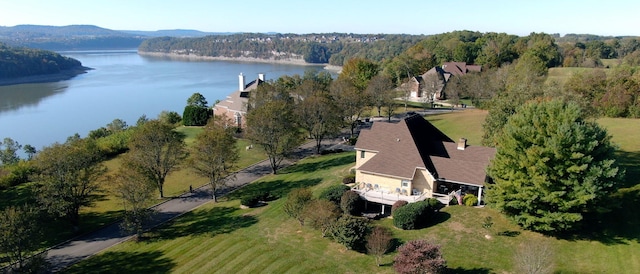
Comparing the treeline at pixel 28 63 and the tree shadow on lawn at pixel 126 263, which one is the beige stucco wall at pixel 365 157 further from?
the treeline at pixel 28 63

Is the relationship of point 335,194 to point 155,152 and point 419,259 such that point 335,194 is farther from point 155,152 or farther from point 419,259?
point 155,152

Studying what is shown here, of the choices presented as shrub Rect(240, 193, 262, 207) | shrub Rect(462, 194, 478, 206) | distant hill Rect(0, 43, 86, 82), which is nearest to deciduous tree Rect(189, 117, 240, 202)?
shrub Rect(240, 193, 262, 207)

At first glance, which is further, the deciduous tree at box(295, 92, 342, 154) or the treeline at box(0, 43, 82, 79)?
the treeline at box(0, 43, 82, 79)

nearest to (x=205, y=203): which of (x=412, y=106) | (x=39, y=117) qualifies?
(x=412, y=106)

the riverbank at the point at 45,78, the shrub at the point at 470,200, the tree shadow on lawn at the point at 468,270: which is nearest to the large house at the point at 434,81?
the shrub at the point at 470,200

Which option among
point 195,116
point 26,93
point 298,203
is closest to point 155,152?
point 298,203

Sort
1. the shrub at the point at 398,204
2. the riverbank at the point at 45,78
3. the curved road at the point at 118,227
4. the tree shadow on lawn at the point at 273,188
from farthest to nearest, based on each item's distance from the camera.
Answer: the riverbank at the point at 45,78, the tree shadow on lawn at the point at 273,188, the shrub at the point at 398,204, the curved road at the point at 118,227

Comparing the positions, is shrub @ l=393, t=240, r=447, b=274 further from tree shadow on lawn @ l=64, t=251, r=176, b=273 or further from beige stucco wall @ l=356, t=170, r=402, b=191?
tree shadow on lawn @ l=64, t=251, r=176, b=273
